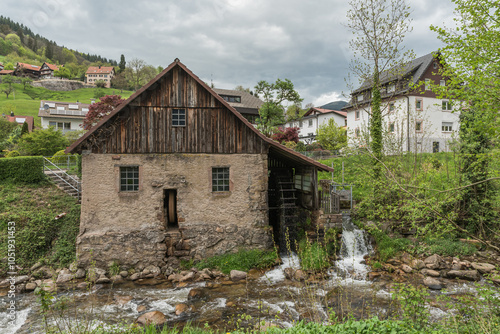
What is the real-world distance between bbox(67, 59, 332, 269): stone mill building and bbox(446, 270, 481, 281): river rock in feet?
23.7

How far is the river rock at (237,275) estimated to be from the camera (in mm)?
10977

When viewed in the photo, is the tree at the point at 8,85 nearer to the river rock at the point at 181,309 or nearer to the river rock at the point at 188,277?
the river rock at the point at 188,277

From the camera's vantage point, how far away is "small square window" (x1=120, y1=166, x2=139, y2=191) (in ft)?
37.7

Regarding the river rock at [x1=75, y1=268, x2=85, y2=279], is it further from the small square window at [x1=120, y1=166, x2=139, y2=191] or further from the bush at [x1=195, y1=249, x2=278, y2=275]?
the bush at [x1=195, y1=249, x2=278, y2=275]

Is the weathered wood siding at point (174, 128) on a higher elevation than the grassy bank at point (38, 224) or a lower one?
higher

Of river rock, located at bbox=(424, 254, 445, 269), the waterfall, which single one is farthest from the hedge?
river rock, located at bbox=(424, 254, 445, 269)

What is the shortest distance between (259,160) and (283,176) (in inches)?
182

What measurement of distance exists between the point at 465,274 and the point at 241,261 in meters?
8.76

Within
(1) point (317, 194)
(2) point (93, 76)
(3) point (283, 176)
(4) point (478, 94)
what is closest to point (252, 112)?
(3) point (283, 176)

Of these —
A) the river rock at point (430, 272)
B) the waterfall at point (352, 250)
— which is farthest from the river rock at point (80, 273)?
the river rock at point (430, 272)

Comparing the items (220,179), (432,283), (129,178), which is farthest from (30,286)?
(432,283)

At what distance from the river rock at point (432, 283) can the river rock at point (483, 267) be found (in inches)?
91.5

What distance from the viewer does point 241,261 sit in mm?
11852

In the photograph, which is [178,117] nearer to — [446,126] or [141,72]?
[446,126]
